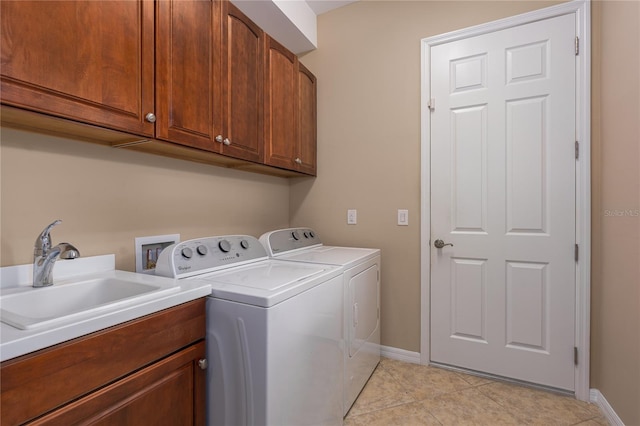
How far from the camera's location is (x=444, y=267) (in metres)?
2.11

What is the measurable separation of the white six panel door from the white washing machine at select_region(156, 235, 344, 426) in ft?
3.50

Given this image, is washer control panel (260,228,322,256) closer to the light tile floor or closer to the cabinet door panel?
the cabinet door panel

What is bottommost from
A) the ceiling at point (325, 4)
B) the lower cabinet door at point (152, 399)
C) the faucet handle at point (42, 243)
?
the lower cabinet door at point (152, 399)

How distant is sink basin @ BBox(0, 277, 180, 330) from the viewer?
789mm

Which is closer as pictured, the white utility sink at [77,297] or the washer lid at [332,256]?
the white utility sink at [77,297]

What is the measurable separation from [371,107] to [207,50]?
1307 mm

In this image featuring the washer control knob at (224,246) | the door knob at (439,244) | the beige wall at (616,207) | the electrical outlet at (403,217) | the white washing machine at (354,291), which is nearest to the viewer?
the beige wall at (616,207)

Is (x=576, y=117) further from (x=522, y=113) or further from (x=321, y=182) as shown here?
(x=321, y=182)

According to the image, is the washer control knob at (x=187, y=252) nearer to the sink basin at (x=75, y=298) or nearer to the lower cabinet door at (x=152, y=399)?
the sink basin at (x=75, y=298)

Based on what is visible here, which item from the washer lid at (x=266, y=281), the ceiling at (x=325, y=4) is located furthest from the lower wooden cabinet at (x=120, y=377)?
the ceiling at (x=325, y=4)

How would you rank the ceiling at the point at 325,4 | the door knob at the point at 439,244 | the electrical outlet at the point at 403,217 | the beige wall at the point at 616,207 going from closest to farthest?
the beige wall at the point at 616,207 < the door knob at the point at 439,244 < the electrical outlet at the point at 403,217 < the ceiling at the point at 325,4

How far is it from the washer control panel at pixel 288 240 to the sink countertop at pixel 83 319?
2.22 ft

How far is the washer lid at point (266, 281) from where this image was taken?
3.43 ft

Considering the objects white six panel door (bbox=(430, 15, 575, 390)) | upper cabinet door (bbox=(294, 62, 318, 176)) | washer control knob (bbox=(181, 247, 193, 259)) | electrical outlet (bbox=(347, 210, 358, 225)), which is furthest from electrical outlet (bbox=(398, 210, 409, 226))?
washer control knob (bbox=(181, 247, 193, 259))
